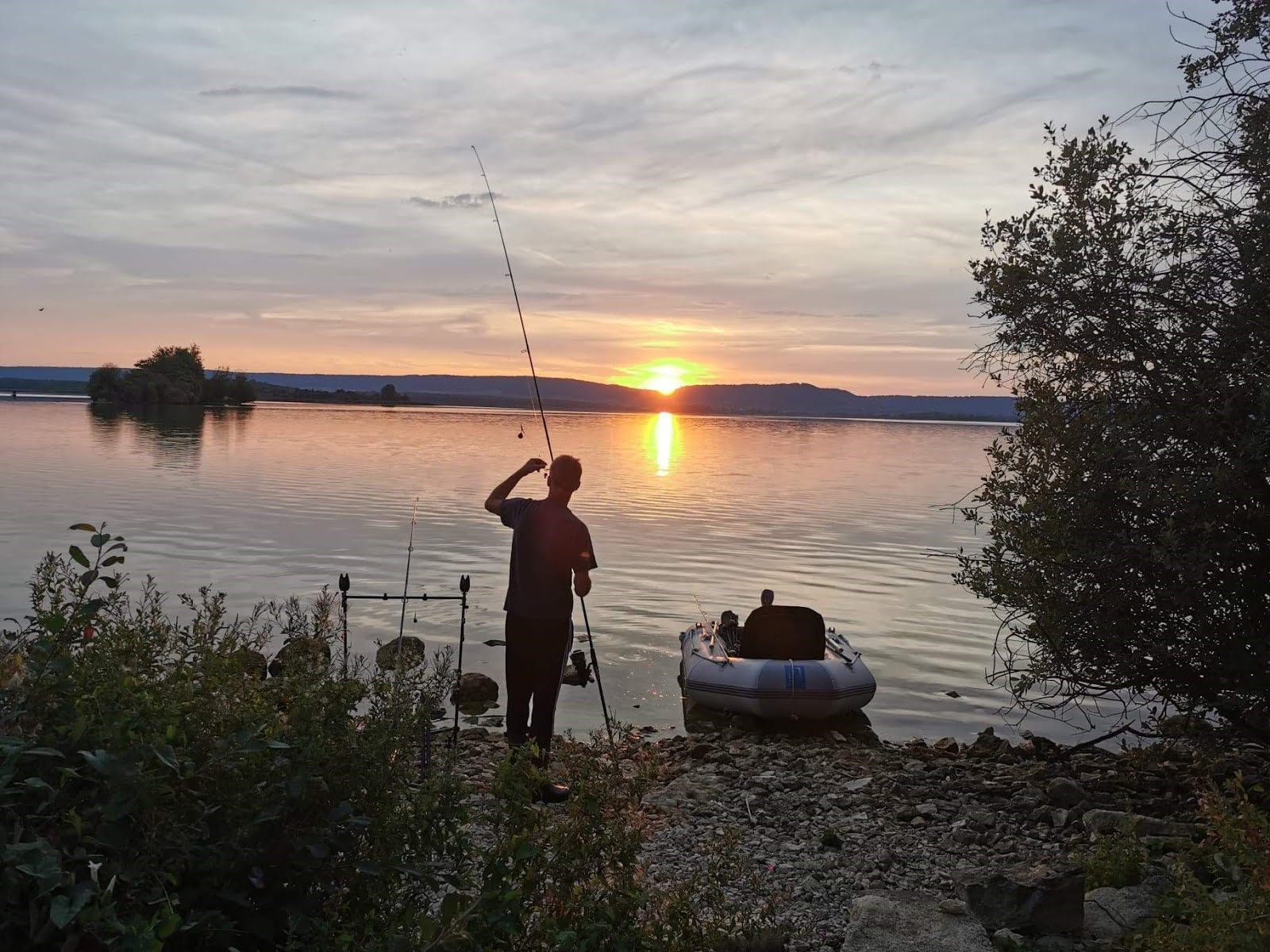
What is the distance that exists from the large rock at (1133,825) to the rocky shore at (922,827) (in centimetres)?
2

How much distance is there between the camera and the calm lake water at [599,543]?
17.4 meters

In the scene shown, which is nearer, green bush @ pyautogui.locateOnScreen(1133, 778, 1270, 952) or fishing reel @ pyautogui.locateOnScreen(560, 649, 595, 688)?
green bush @ pyautogui.locateOnScreen(1133, 778, 1270, 952)

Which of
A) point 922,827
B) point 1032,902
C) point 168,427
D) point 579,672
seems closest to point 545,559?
point 922,827

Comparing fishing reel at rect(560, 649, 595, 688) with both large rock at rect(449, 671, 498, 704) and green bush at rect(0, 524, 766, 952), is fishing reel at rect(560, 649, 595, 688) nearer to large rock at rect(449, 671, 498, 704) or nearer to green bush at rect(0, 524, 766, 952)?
large rock at rect(449, 671, 498, 704)

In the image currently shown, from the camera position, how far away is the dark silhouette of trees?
157875mm

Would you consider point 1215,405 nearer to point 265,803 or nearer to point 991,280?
point 991,280

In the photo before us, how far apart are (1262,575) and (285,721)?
24.6 ft

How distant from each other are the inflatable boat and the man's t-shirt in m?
5.36

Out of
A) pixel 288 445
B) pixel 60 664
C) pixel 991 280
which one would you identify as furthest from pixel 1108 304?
pixel 288 445

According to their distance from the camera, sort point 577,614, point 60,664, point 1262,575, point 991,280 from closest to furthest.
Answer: point 60,664 < point 1262,575 < point 991,280 < point 577,614

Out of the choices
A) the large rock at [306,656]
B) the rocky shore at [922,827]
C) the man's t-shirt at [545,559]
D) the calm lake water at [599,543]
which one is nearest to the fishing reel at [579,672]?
the calm lake water at [599,543]

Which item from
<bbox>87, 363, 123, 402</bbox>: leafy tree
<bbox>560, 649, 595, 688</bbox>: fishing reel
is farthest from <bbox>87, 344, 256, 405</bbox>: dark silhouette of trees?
<bbox>560, 649, 595, 688</bbox>: fishing reel

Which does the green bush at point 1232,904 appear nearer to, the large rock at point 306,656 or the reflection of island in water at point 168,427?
the large rock at point 306,656

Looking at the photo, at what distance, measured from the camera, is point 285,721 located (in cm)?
355
